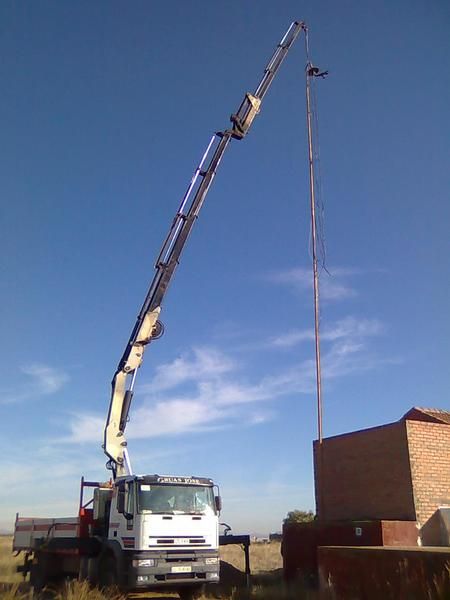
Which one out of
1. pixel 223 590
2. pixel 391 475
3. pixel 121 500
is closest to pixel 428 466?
pixel 391 475

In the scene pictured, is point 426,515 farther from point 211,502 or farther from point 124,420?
point 124,420

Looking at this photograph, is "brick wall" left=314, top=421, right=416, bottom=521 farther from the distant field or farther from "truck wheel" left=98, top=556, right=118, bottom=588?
"truck wheel" left=98, top=556, right=118, bottom=588

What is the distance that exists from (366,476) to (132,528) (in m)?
6.96

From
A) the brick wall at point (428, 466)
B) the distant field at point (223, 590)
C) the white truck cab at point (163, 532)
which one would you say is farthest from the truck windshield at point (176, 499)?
the brick wall at point (428, 466)

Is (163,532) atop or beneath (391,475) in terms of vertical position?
beneath

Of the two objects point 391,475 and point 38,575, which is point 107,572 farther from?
point 391,475

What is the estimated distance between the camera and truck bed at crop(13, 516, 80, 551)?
16.3 meters

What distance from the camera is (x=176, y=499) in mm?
14625

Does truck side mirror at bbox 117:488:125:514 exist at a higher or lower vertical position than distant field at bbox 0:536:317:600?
higher

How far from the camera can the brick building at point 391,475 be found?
51.0 ft

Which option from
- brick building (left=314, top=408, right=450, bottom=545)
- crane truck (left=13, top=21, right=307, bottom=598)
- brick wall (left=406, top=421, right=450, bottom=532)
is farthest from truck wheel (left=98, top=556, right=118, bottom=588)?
brick wall (left=406, top=421, right=450, bottom=532)

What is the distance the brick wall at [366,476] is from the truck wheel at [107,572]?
22.2ft

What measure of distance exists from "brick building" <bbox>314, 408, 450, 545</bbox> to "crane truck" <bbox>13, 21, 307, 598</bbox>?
457 centimetres

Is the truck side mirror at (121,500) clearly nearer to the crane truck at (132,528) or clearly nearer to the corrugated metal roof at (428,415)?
the crane truck at (132,528)
